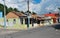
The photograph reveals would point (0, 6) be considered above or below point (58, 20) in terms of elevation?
above

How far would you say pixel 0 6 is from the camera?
4427 inches

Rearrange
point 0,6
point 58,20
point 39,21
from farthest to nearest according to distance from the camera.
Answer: point 58,20 < point 0,6 < point 39,21

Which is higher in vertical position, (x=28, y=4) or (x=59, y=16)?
(x=28, y=4)

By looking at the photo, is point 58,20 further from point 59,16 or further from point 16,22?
point 16,22

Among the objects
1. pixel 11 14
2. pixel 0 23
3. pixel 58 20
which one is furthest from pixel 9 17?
pixel 58 20

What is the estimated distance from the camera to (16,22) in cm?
7331

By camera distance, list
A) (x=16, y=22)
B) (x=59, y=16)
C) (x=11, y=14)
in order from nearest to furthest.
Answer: (x=16, y=22)
(x=11, y=14)
(x=59, y=16)

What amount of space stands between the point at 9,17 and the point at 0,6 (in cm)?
3409

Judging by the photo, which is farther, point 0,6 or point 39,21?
point 0,6

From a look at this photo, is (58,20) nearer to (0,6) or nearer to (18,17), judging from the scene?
(0,6)

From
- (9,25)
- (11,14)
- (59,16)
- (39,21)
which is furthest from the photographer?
(59,16)

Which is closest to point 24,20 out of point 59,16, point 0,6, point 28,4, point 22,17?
point 22,17

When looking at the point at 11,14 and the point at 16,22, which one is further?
the point at 11,14

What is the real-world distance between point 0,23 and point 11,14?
11.5 m
